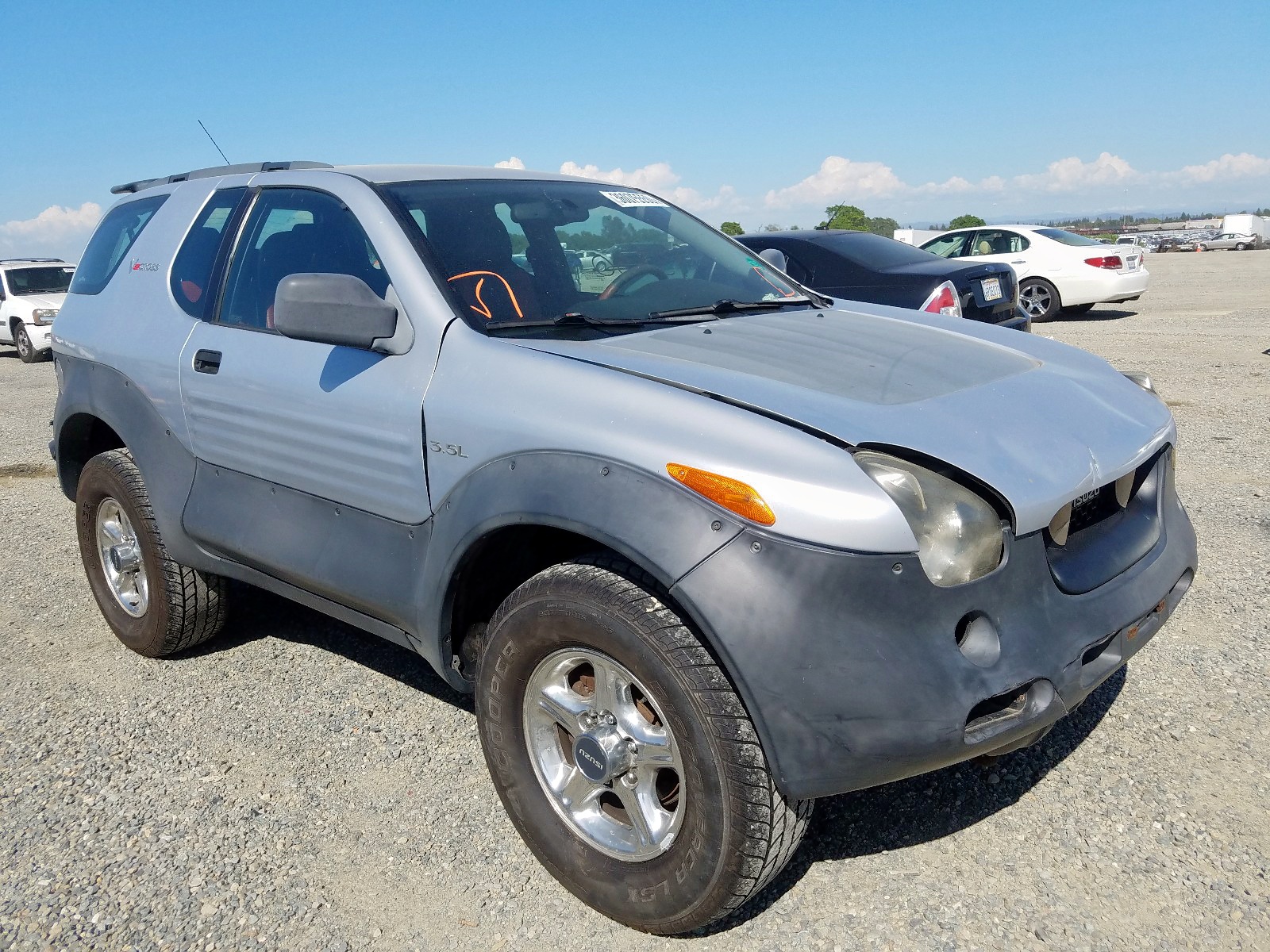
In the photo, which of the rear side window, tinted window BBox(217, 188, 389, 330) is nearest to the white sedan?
the rear side window

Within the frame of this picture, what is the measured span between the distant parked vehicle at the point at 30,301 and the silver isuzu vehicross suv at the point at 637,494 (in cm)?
1459

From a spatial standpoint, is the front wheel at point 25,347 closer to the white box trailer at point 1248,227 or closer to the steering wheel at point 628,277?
the steering wheel at point 628,277

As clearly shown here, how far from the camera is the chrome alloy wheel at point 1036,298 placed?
15.2 metres

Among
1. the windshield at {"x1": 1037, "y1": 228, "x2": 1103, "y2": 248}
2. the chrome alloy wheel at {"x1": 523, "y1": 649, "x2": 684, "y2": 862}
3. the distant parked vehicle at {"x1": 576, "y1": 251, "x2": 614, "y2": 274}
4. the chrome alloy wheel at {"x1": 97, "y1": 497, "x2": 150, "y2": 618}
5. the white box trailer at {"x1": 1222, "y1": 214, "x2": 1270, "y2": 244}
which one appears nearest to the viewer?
the chrome alloy wheel at {"x1": 523, "y1": 649, "x2": 684, "y2": 862}

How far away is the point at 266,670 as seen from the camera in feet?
13.4

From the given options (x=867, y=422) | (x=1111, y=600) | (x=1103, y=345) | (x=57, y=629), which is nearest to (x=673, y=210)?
(x=867, y=422)

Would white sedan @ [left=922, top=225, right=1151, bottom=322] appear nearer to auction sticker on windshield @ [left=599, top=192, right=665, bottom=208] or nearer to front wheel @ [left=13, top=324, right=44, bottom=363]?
auction sticker on windshield @ [left=599, top=192, right=665, bottom=208]

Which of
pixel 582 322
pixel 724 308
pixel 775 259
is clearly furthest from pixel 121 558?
pixel 775 259

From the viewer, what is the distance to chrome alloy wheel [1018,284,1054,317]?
1518 centimetres

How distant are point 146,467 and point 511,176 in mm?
1676

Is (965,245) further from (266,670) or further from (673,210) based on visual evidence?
(266,670)

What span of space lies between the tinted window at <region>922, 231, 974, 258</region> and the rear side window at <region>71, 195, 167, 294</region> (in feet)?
41.7

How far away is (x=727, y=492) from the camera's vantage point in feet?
7.16

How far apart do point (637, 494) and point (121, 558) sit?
2784 mm
